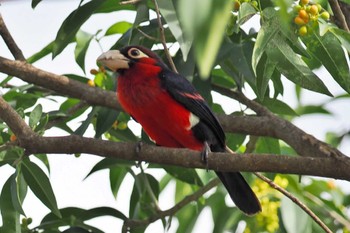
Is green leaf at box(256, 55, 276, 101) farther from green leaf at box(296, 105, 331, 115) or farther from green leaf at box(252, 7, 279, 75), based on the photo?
green leaf at box(296, 105, 331, 115)

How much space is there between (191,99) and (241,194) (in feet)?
2.23

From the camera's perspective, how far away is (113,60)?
431cm

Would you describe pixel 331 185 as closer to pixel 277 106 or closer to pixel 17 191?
pixel 277 106

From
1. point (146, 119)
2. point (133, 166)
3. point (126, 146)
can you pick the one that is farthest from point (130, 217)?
point (126, 146)

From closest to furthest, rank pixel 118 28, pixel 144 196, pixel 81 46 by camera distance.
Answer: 1. pixel 81 46
2. pixel 144 196
3. pixel 118 28

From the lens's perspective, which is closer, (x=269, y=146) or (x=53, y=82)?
(x=53, y=82)

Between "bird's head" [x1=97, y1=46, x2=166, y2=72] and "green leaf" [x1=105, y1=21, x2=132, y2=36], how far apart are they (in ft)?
0.77

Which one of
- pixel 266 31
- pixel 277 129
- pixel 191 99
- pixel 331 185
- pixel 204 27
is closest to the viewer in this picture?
pixel 204 27

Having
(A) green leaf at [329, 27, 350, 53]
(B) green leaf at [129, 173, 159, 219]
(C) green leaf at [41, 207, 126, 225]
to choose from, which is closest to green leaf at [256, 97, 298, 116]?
(B) green leaf at [129, 173, 159, 219]

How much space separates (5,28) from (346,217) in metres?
2.64

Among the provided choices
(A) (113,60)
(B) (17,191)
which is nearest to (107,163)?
(A) (113,60)

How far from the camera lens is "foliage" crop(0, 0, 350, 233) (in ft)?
10.1

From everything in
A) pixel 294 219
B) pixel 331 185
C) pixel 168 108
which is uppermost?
pixel 168 108

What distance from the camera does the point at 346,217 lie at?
4.86 meters
